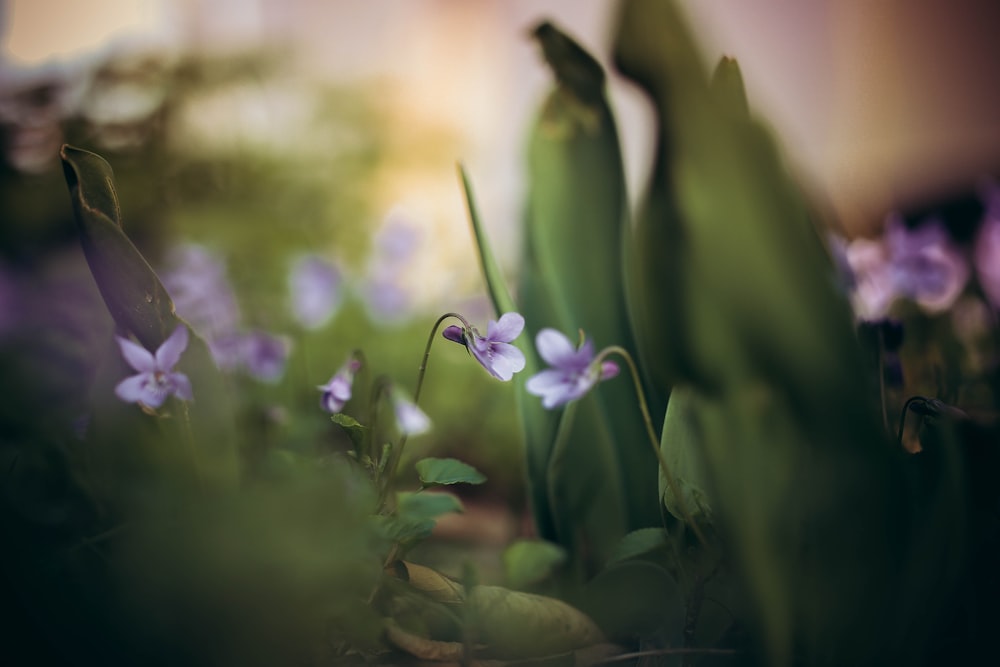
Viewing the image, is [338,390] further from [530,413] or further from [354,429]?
[530,413]

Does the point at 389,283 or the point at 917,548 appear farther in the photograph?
the point at 389,283

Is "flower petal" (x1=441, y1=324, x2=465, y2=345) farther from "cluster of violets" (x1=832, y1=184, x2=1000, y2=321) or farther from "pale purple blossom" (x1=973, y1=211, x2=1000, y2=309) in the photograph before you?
"pale purple blossom" (x1=973, y1=211, x2=1000, y2=309)

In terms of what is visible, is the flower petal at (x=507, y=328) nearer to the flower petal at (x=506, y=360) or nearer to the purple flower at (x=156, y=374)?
the flower petal at (x=506, y=360)

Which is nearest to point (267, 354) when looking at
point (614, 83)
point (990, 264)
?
point (990, 264)

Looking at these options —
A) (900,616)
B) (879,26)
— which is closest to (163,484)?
(900,616)

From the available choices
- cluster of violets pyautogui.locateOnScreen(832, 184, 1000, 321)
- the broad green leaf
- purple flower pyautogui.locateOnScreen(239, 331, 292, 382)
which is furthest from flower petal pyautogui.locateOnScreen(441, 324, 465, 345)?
cluster of violets pyautogui.locateOnScreen(832, 184, 1000, 321)

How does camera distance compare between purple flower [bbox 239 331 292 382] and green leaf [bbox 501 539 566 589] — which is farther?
purple flower [bbox 239 331 292 382]

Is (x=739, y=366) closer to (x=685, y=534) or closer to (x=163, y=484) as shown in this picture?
(x=685, y=534)
